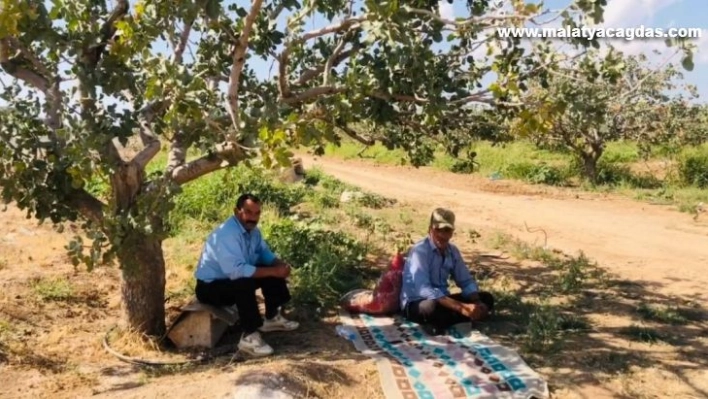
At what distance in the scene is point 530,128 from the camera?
12.7ft

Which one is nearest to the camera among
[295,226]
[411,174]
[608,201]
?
[295,226]

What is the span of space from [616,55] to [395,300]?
2615 millimetres

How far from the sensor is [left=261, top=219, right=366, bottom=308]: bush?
6.12 metres

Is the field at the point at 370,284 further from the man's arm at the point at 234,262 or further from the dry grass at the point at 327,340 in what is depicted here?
the man's arm at the point at 234,262

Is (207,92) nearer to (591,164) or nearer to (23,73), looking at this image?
(23,73)

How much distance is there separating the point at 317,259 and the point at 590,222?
5.66m

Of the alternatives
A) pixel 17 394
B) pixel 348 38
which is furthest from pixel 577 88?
pixel 17 394

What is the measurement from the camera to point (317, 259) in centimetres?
658

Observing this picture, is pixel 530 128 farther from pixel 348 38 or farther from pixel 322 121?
pixel 348 38

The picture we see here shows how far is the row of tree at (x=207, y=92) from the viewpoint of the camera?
11.5ft

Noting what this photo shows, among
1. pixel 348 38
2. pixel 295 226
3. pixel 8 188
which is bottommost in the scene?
pixel 295 226

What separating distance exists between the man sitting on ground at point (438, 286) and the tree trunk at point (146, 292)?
196 centimetres

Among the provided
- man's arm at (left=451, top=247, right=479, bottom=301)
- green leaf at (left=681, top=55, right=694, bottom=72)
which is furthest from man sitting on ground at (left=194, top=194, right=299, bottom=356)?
green leaf at (left=681, top=55, right=694, bottom=72)

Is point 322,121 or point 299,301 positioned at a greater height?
point 322,121
